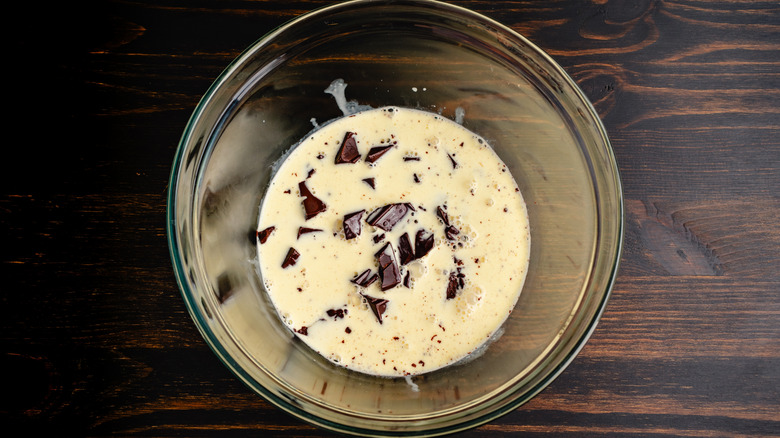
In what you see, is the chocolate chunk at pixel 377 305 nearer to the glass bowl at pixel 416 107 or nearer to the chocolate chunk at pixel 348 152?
the glass bowl at pixel 416 107

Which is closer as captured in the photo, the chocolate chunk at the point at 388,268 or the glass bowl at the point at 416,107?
the glass bowl at the point at 416,107

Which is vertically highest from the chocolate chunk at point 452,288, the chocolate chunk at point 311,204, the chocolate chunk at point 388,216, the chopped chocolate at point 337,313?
the chocolate chunk at point 311,204

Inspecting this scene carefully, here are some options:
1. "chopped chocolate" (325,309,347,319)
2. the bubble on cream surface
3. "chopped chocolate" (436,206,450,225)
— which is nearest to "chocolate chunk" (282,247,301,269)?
the bubble on cream surface

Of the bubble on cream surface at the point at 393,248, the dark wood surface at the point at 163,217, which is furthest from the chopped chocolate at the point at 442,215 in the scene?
the dark wood surface at the point at 163,217

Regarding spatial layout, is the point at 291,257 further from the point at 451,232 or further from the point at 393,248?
the point at 451,232

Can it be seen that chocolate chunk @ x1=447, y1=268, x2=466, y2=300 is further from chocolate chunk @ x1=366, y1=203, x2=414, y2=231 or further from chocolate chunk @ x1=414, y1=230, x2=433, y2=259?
chocolate chunk @ x1=366, y1=203, x2=414, y2=231

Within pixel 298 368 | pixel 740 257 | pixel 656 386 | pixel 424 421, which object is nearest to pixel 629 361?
pixel 656 386

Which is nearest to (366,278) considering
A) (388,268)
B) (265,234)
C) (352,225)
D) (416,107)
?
(388,268)
